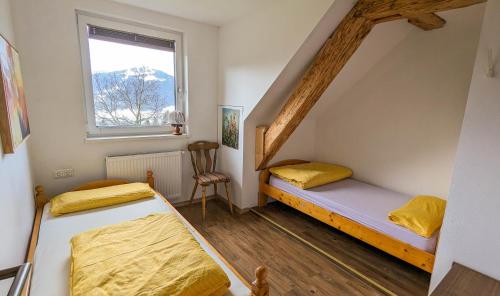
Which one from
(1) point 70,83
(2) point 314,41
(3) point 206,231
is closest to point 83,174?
(1) point 70,83

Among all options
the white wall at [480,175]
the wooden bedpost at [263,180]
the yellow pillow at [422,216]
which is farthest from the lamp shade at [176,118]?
the white wall at [480,175]

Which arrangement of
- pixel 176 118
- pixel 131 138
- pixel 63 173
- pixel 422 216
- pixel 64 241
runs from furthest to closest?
1. pixel 176 118
2. pixel 131 138
3. pixel 63 173
4. pixel 422 216
5. pixel 64 241

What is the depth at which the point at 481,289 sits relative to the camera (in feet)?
4.17

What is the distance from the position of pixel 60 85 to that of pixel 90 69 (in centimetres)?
34

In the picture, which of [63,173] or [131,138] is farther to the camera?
[131,138]

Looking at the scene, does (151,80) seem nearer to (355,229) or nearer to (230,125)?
(230,125)

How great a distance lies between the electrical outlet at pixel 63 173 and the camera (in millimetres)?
2604

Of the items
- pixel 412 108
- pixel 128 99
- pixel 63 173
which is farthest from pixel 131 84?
pixel 412 108

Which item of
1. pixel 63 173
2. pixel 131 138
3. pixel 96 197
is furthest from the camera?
pixel 131 138

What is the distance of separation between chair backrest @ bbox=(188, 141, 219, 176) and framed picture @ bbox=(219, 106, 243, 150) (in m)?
0.21

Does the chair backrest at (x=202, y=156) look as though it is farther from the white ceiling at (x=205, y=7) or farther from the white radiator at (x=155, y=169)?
the white ceiling at (x=205, y=7)

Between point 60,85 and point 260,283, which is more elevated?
point 60,85

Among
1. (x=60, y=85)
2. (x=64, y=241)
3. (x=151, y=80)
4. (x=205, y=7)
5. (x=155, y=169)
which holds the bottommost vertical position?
(x=64, y=241)

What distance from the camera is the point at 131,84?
9.85 feet
